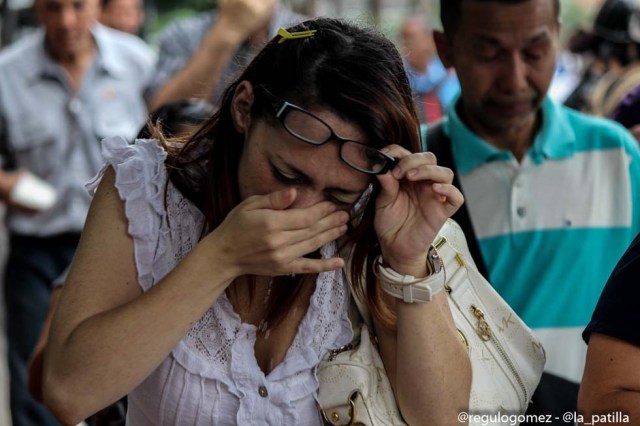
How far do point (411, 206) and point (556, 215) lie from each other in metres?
0.91

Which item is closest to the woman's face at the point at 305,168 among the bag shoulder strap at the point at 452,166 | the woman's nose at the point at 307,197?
the woman's nose at the point at 307,197

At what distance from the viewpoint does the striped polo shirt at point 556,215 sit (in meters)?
2.95

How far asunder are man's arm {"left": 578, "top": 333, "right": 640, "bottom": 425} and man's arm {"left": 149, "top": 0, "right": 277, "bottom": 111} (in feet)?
8.82

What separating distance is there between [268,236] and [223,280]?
0.48ft

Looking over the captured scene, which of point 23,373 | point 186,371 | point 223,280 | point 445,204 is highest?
point 445,204

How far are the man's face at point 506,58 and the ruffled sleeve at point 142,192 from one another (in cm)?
114

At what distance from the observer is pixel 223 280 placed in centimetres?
215

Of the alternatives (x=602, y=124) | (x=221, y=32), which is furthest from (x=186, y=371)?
(x=221, y=32)

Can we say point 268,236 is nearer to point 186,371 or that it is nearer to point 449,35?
point 186,371

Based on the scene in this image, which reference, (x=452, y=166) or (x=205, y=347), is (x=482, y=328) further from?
(x=452, y=166)

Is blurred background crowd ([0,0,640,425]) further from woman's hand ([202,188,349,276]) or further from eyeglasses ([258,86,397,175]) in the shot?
woman's hand ([202,188,349,276])

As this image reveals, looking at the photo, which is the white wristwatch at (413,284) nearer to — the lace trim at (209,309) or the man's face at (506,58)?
the lace trim at (209,309)

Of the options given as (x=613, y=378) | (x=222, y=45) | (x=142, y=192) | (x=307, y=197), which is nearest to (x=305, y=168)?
(x=307, y=197)

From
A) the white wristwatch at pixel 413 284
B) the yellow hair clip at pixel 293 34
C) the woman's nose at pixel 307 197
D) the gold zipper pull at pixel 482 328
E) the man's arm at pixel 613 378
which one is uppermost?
the yellow hair clip at pixel 293 34
